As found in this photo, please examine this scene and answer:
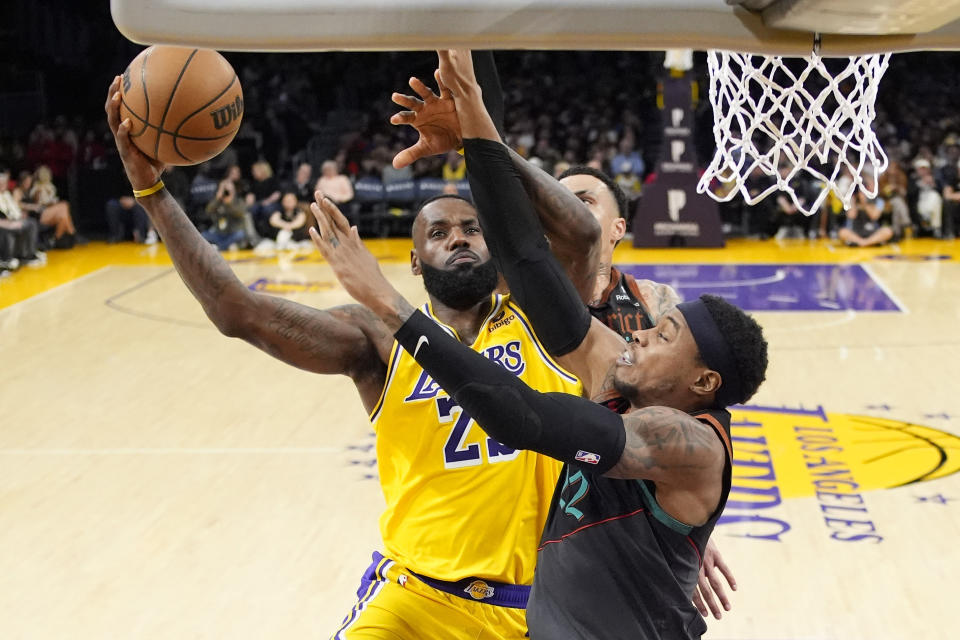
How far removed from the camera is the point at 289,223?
1638 centimetres

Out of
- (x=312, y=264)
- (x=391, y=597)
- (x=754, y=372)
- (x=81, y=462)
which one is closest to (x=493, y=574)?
(x=391, y=597)

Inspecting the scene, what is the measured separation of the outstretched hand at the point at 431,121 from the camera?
9.21 ft

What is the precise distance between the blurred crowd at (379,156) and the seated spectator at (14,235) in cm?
3

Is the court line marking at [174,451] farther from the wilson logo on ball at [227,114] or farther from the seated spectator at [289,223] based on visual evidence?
the seated spectator at [289,223]

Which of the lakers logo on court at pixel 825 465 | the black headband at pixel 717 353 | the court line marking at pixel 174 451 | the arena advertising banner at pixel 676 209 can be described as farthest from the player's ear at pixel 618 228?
the arena advertising banner at pixel 676 209

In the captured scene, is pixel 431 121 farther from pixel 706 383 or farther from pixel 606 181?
pixel 606 181

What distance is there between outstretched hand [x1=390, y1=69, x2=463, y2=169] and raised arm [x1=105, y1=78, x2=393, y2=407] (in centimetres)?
75

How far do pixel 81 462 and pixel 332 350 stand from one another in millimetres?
4066

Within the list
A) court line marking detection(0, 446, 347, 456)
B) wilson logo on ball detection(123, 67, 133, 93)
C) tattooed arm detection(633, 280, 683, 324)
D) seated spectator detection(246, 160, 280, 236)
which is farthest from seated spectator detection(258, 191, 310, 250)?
wilson logo on ball detection(123, 67, 133, 93)

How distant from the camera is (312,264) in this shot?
14.8m

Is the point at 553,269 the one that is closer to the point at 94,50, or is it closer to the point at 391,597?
the point at 391,597

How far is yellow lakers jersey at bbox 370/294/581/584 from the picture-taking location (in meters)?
3.41

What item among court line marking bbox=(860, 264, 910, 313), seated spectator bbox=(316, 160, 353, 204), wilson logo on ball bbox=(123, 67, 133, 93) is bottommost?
court line marking bbox=(860, 264, 910, 313)

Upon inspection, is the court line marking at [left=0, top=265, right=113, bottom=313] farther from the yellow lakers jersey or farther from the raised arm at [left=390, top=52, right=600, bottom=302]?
the raised arm at [left=390, top=52, right=600, bottom=302]
